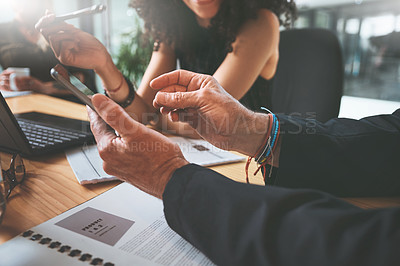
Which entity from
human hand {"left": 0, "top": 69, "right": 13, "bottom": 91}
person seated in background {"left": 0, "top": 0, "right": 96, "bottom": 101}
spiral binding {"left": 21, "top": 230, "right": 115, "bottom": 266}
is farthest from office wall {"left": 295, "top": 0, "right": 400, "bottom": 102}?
spiral binding {"left": 21, "top": 230, "right": 115, "bottom": 266}

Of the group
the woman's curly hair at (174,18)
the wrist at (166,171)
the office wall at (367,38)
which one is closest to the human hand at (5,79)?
the woman's curly hair at (174,18)

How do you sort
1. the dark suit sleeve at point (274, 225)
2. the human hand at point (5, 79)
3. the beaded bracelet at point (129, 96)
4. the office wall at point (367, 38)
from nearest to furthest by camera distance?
the dark suit sleeve at point (274, 225) → the beaded bracelet at point (129, 96) → the human hand at point (5, 79) → the office wall at point (367, 38)

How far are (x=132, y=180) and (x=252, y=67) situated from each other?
2.31 feet

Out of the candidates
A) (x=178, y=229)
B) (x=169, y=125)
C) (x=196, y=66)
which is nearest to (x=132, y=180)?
(x=178, y=229)

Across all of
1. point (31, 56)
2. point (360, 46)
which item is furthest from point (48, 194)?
point (360, 46)

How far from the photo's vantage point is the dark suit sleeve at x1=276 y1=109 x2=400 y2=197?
0.52 metres

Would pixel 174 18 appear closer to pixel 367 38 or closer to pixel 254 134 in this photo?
pixel 254 134

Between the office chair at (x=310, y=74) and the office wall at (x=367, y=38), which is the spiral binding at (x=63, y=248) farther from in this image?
the office wall at (x=367, y=38)

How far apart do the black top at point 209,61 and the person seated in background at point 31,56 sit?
704mm

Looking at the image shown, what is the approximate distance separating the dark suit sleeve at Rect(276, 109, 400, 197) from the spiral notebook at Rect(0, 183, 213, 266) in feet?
0.84

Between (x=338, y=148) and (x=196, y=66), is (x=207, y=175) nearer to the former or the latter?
(x=338, y=148)

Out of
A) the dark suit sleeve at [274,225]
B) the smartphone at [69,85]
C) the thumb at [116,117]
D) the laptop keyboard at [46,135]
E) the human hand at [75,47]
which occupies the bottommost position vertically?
the laptop keyboard at [46,135]

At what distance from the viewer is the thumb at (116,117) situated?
1.32 feet

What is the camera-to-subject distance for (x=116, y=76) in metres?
0.94
